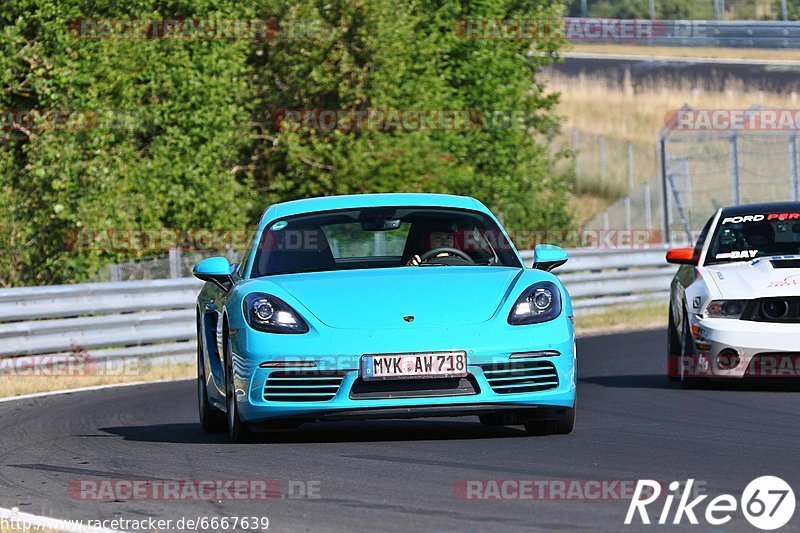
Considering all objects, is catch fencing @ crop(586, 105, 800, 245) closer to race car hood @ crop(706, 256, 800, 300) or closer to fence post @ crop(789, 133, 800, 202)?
fence post @ crop(789, 133, 800, 202)

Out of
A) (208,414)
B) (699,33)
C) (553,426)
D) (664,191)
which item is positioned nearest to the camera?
(553,426)

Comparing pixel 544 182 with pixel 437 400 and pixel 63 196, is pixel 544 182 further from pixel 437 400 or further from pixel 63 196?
pixel 437 400

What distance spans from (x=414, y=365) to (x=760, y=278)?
448 cm

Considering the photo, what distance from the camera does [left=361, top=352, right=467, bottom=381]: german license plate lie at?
332 inches

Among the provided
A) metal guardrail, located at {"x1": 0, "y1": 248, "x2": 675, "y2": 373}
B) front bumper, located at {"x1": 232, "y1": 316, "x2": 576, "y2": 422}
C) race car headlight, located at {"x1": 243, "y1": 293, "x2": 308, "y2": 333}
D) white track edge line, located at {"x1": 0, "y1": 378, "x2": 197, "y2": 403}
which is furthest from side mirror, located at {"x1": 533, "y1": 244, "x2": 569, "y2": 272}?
metal guardrail, located at {"x1": 0, "y1": 248, "x2": 675, "y2": 373}

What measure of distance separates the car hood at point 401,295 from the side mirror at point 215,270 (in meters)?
0.61

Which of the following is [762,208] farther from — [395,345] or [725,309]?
[395,345]

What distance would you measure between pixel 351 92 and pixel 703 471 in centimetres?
2244

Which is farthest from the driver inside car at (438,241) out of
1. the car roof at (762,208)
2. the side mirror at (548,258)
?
the car roof at (762,208)

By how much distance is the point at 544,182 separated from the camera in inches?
1384

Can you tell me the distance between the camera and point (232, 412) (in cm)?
918

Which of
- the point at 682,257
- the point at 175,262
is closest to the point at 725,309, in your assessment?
the point at 682,257

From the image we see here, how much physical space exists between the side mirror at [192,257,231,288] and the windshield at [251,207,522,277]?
0.59ft

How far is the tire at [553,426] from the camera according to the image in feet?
29.6
